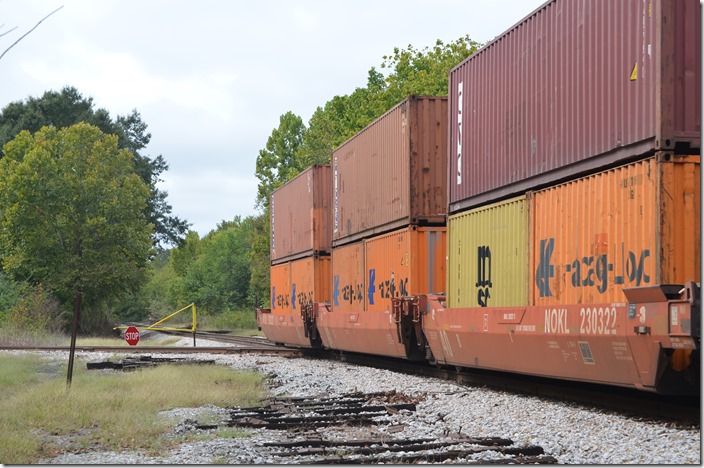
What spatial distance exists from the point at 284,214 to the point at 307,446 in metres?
20.5

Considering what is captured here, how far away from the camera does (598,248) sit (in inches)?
431

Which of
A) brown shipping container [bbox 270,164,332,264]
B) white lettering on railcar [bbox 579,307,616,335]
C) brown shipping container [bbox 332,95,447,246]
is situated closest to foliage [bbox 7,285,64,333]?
brown shipping container [bbox 270,164,332,264]

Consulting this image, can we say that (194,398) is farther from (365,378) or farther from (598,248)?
(598,248)

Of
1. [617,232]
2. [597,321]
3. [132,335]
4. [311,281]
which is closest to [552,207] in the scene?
[617,232]

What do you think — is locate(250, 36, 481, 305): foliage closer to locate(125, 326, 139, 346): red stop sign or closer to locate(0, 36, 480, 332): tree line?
locate(0, 36, 480, 332): tree line

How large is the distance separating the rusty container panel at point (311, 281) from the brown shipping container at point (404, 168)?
4.03 m

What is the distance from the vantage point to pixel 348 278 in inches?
851

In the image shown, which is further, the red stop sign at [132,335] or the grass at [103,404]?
the red stop sign at [132,335]

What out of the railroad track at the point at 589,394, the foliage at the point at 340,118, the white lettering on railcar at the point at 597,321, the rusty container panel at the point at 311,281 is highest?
the foliage at the point at 340,118

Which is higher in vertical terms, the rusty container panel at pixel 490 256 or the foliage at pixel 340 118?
the foliage at pixel 340 118

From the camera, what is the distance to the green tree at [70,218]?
4775cm

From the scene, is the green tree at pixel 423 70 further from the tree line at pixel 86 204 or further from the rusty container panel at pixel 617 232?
the rusty container panel at pixel 617 232

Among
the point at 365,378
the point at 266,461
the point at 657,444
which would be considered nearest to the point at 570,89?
the point at 657,444

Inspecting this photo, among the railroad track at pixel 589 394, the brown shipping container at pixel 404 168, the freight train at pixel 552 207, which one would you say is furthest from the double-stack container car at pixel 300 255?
the railroad track at pixel 589 394
